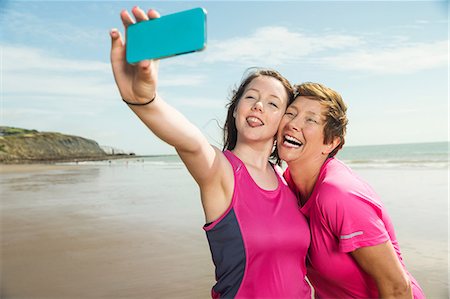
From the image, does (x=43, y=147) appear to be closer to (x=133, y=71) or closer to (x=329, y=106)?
(x=329, y=106)

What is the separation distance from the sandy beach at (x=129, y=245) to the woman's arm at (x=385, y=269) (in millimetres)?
2488

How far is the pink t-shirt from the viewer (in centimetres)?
224

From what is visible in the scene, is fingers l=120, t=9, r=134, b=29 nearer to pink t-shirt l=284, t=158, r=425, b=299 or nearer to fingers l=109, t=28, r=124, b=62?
fingers l=109, t=28, r=124, b=62

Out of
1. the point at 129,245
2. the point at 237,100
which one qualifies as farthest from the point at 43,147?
the point at 237,100

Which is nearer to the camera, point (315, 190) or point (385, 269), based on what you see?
point (385, 269)

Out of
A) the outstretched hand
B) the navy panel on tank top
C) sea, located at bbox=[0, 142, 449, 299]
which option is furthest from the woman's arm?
sea, located at bbox=[0, 142, 449, 299]

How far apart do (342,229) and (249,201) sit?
18.8 inches

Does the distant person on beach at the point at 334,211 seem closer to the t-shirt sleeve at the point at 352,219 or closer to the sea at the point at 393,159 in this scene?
the t-shirt sleeve at the point at 352,219

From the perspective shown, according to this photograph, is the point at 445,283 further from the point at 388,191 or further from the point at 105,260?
the point at 388,191

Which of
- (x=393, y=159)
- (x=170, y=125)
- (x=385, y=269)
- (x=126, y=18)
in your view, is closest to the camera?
(x=126, y=18)

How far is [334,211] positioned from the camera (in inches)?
89.1

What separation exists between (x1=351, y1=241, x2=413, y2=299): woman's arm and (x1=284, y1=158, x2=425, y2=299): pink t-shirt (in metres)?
0.05

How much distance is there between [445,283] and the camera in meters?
4.69

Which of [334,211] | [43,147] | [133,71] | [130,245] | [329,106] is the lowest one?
[43,147]
